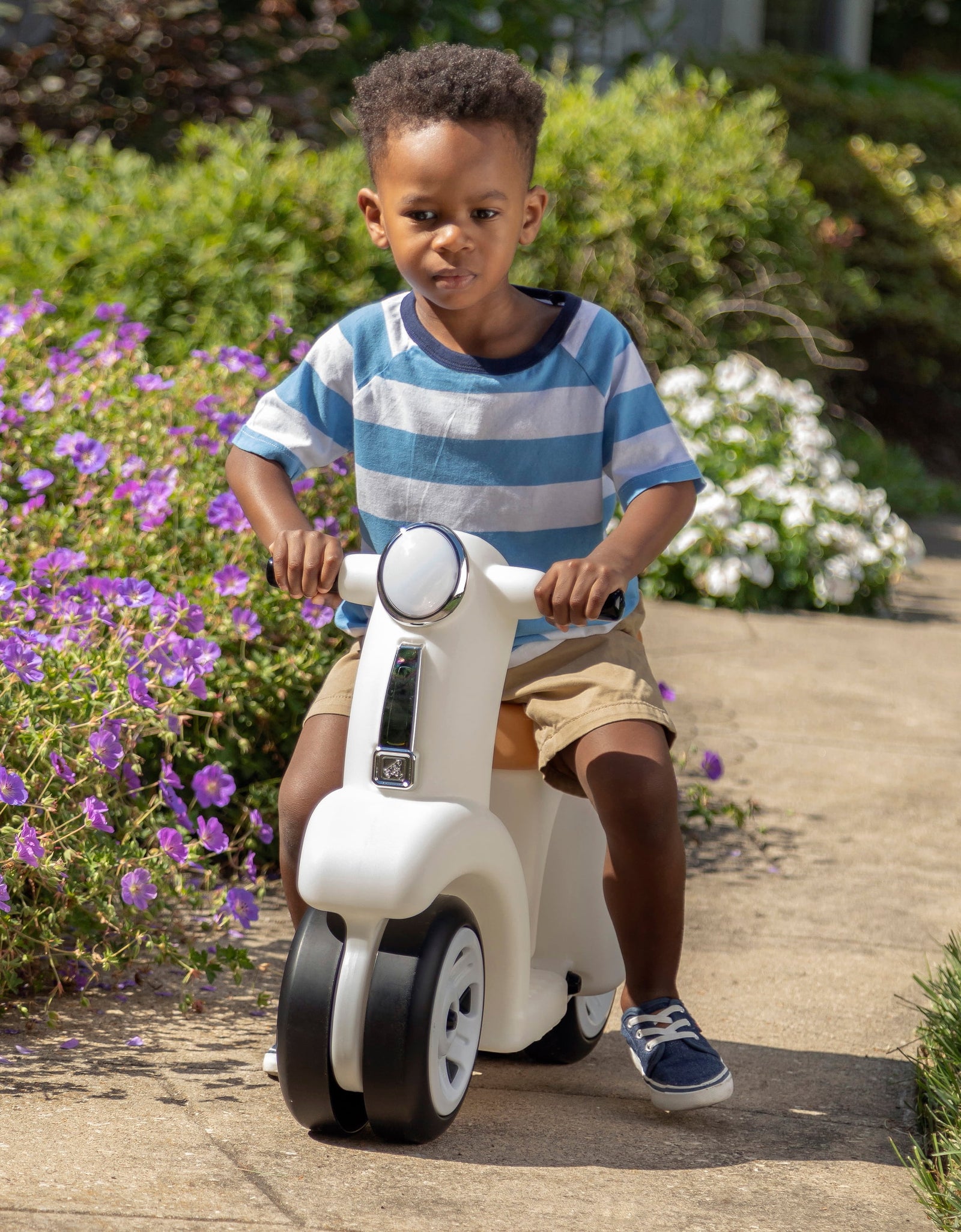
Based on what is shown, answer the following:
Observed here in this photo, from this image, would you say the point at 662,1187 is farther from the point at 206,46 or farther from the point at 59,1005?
the point at 206,46

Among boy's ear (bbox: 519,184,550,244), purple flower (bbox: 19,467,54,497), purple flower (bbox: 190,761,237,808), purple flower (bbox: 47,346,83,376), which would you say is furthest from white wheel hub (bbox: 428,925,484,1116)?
purple flower (bbox: 47,346,83,376)

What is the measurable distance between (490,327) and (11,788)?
983mm

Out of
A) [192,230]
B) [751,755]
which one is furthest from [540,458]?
[192,230]

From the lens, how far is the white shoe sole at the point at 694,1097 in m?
2.16

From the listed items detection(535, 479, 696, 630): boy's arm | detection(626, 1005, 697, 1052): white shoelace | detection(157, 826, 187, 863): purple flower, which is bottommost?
detection(626, 1005, 697, 1052): white shoelace

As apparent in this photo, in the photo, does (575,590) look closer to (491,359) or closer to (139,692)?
(491,359)

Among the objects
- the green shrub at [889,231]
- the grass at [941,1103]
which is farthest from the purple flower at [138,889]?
the green shrub at [889,231]

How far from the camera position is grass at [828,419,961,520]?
27.6 feet

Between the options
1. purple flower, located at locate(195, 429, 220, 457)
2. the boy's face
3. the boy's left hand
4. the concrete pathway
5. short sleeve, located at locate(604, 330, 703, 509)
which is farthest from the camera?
purple flower, located at locate(195, 429, 220, 457)

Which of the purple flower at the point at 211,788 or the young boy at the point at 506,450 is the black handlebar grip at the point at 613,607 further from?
the purple flower at the point at 211,788

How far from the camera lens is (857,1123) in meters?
2.25

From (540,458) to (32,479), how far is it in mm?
1181

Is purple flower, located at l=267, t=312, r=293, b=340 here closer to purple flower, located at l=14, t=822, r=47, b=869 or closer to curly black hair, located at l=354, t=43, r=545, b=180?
curly black hair, located at l=354, t=43, r=545, b=180

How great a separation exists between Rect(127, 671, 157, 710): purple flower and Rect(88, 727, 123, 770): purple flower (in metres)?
0.07
